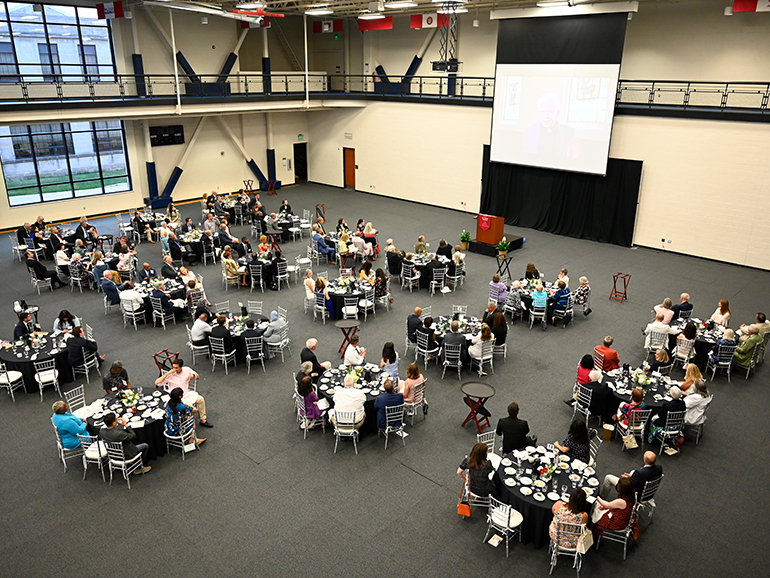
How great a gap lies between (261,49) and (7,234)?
14.1m

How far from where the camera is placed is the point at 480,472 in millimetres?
7098

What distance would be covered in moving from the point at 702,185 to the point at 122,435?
17.0m

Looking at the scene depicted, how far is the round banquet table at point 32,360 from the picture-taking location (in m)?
10.1

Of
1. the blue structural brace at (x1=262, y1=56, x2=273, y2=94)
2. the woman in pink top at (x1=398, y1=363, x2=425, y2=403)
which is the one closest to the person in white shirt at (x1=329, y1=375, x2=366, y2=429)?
the woman in pink top at (x1=398, y1=363, x2=425, y2=403)

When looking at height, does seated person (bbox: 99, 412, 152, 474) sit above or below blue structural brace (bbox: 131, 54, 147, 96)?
below

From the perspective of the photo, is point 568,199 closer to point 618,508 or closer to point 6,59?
point 618,508

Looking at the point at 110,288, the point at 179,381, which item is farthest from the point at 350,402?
the point at 110,288

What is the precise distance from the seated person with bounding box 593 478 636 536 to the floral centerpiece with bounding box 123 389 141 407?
265 inches

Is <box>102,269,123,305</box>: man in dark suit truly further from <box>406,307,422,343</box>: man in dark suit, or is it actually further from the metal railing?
the metal railing

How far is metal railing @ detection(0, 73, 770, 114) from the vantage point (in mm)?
Result: 17562

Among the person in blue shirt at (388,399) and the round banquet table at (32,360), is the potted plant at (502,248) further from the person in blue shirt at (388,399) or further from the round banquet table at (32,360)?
the round banquet table at (32,360)

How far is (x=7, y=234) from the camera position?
66.0 ft

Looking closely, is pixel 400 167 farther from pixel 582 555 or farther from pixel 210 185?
pixel 582 555

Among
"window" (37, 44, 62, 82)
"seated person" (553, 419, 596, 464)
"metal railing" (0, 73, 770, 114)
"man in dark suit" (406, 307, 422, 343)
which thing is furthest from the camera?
"window" (37, 44, 62, 82)
